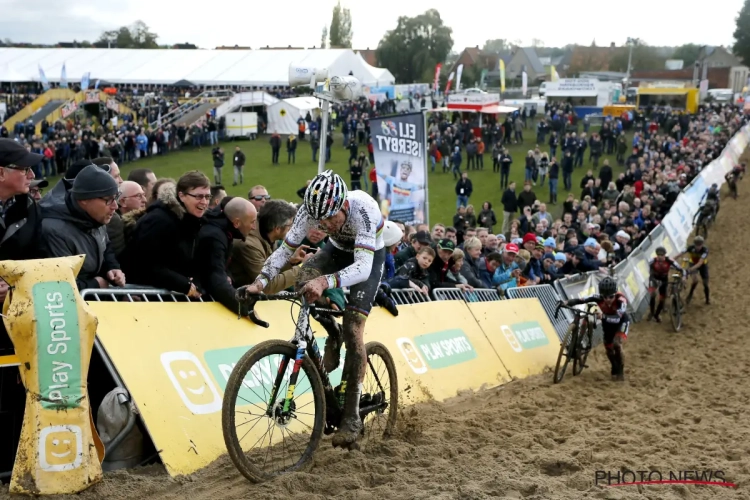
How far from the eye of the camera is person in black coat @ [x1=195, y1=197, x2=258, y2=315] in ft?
20.5

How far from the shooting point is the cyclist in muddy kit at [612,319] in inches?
447

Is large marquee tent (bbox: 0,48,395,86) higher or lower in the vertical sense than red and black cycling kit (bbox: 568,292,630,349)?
higher

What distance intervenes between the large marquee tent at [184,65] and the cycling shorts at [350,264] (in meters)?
51.4

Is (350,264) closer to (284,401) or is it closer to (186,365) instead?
(284,401)

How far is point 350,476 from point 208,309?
2015mm

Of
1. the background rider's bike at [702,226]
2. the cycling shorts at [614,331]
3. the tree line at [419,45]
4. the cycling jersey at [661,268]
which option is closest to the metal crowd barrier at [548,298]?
the cycling shorts at [614,331]

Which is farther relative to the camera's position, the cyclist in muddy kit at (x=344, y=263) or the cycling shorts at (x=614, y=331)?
the cycling shorts at (x=614, y=331)

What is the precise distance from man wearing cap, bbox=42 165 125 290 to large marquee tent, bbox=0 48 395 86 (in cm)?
5148

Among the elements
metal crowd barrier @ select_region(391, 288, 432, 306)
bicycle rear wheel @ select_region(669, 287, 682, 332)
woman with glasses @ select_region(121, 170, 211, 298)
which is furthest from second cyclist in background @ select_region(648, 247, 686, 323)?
woman with glasses @ select_region(121, 170, 211, 298)

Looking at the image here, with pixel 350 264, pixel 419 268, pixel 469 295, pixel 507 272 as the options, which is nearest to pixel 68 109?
pixel 507 272

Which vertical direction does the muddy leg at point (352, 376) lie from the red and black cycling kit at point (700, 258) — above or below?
above

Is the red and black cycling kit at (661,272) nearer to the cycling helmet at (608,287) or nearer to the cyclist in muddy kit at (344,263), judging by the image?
the cycling helmet at (608,287)

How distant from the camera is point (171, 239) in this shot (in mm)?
6102

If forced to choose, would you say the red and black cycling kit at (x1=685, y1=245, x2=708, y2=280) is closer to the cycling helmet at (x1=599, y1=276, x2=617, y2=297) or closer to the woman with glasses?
the cycling helmet at (x1=599, y1=276, x2=617, y2=297)
